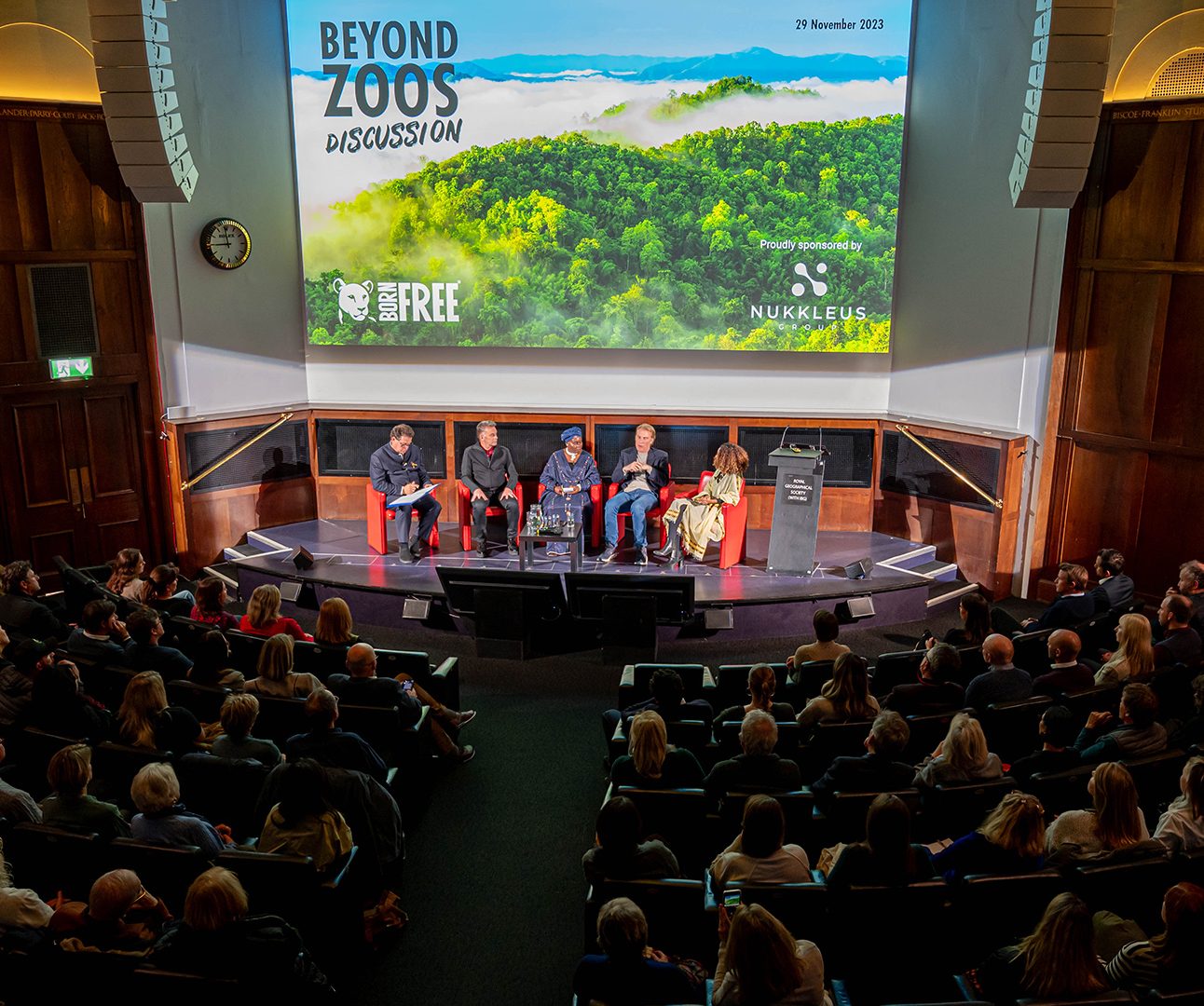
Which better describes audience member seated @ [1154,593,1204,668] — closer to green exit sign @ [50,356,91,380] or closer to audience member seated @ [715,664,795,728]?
audience member seated @ [715,664,795,728]

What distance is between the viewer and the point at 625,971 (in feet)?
9.19

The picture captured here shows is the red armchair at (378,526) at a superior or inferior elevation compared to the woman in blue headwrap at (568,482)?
inferior

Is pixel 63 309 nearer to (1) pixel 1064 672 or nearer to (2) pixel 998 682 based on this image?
(2) pixel 998 682

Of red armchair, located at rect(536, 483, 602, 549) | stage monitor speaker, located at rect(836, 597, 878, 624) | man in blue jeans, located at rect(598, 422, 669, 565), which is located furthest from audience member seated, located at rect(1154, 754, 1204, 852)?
red armchair, located at rect(536, 483, 602, 549)

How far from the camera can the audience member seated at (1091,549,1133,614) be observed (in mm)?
6059

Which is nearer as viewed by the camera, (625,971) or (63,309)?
(625,971)

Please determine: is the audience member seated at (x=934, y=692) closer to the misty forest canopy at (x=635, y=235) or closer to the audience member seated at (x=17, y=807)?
the audience member seated at (x=17, y=807)

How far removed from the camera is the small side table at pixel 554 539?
24.1ft

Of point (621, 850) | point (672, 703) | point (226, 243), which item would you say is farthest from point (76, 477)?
point (621, 850)

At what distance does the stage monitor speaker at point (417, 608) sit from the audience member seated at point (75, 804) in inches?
133

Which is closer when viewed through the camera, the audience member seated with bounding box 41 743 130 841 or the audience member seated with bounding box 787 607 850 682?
the audience member seated with bounding box 41 743 130 841

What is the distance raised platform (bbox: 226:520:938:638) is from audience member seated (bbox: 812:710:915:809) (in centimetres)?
307

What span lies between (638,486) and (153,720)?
4585 mm

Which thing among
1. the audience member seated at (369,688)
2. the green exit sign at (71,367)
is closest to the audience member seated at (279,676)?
the audience member seated at (369,688)
